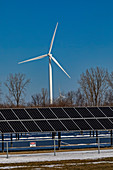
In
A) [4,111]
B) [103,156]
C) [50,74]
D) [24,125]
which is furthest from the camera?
[50,74]

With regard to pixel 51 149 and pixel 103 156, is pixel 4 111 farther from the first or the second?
pixel 103 156

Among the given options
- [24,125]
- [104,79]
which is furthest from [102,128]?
[104,79]

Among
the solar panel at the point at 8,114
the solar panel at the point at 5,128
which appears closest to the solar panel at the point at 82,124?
the solar panel at the point at 8,114

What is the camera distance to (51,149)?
3403 centimetres

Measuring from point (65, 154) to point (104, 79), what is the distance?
6658cm

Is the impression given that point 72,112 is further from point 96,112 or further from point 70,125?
point 70,125

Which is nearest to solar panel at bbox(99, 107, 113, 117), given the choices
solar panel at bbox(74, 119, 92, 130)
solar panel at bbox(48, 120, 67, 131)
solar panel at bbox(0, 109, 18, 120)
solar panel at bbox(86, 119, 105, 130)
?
solar panel at bbox(86, 119, 105, 130)

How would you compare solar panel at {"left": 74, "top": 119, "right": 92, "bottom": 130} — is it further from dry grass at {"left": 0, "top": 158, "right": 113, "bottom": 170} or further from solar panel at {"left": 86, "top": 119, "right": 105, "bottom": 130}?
dry grass at {"left": 0, "top": 158, "right": 113, "bottom": 170}

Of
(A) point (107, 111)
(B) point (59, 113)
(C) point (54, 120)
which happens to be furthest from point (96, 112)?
(C) point (54, 120)

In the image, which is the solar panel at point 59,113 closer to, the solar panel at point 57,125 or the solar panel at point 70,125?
the solar panel at point 70,125

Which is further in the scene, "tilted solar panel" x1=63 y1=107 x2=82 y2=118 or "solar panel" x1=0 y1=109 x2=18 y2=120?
"tilted solar panel" x1=63 y1=107 x2=82 y2=118

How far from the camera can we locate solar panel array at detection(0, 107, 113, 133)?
32812 millimetres

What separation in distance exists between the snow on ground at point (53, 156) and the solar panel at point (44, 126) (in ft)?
8.69

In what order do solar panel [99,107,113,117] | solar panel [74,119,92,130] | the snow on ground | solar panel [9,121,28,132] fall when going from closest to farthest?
1. the snow on ground
2. solar panel [9,121,28,132]
3. solar panel [74,119,92,130]
4. solar panel [99,107,113,117]
